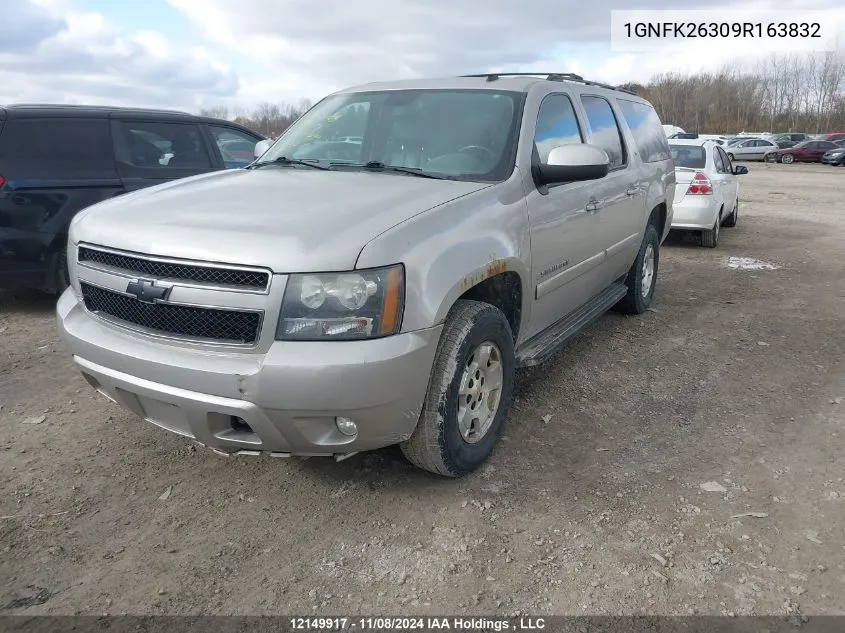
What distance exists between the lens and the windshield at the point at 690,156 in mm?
9789

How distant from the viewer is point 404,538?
9.02 feet

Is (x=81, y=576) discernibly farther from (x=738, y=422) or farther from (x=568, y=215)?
(x=738, y=422)

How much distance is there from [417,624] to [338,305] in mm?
1162

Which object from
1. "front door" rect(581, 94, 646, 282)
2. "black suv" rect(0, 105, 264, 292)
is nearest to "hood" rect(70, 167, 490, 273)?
"front door" rect(581, 94, 646, 282)

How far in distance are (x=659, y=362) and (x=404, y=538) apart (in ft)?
9.26

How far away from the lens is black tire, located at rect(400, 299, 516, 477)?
2.79 metres

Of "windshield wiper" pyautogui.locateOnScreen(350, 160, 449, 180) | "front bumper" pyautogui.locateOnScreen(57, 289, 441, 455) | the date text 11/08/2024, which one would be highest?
"windshield wiper" pyautogui.locateOnScreen(350, 160, 449, 180)

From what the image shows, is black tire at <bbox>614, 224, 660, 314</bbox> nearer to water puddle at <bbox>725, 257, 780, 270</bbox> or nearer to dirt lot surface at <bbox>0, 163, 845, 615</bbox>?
dirt lot surface at <bbox>0, 163, 845, 615</bbox>

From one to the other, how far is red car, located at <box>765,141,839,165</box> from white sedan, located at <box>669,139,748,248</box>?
1184 inches

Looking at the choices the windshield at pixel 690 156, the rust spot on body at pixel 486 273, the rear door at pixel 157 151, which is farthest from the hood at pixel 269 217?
the windshield at pixel 690 156

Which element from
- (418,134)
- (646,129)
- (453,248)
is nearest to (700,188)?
(646,129)

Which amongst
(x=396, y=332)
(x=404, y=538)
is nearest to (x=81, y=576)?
(x=404, y=538)

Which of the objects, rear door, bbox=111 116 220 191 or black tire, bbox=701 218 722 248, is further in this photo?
black tire, bbox=701 218 722 248

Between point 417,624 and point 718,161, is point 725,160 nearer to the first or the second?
point 718,161
